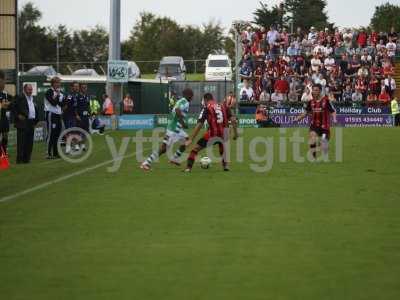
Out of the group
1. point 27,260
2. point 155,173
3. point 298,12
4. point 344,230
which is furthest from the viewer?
point 298,12

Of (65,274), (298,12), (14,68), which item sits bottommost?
(65,274)

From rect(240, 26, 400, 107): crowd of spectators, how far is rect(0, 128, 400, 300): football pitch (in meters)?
28.7

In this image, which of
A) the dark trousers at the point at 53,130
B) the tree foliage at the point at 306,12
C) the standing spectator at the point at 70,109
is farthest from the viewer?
the tree foliage at the point at 306,12

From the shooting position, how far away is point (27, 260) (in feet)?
31.4

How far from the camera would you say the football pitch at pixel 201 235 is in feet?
Answer: 27.3

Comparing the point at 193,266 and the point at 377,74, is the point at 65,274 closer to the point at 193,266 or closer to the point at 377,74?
the point at 193,266

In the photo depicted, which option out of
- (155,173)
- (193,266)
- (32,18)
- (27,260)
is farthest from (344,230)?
(32,18)

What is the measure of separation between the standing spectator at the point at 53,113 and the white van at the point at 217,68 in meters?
41.0

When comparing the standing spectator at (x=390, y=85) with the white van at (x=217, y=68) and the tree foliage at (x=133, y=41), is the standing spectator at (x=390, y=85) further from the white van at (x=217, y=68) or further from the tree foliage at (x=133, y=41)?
the tree foliage at (x=133, y=41)

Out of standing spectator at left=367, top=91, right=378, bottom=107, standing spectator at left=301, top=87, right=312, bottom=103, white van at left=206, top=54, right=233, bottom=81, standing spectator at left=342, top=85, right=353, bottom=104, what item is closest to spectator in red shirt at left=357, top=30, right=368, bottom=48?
standing spectator at left=342, top=85, right=353, bottom=104

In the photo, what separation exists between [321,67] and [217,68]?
64.0ft

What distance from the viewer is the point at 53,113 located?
24.6 metres

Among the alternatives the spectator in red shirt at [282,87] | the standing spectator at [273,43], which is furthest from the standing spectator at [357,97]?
the standing spectator at [273,43]

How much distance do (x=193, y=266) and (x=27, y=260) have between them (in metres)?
1.68
